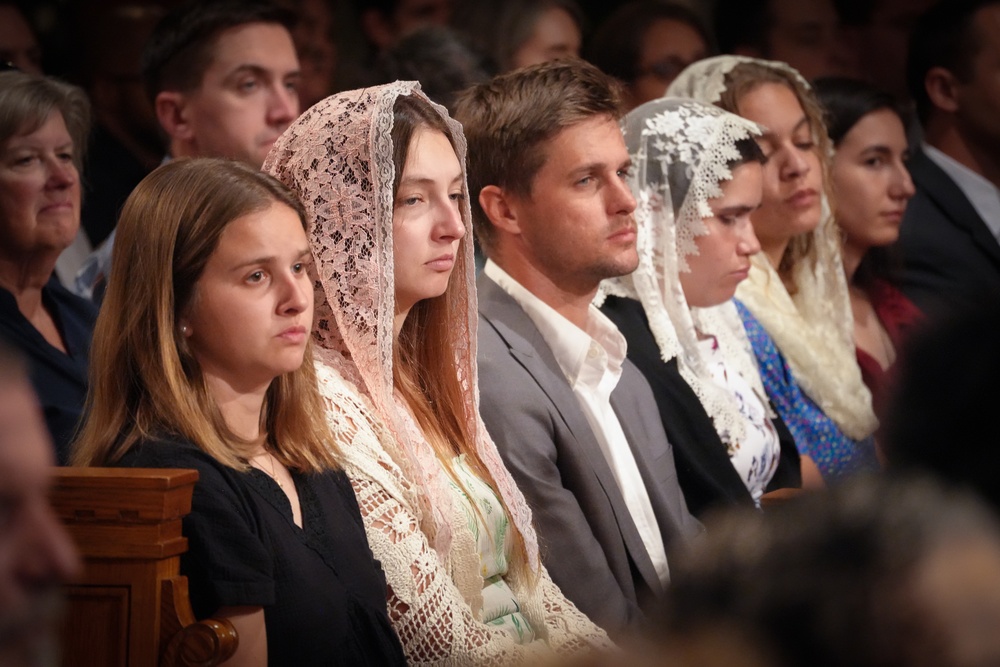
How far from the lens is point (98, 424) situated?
1.95 m

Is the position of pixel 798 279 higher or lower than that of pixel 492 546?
higher

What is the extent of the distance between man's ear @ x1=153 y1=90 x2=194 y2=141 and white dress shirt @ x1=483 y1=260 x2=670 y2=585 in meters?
1.11

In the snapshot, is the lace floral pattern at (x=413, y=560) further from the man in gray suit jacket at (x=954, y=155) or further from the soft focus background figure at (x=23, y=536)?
the man in gray suit jacket at (x=954, y=155)

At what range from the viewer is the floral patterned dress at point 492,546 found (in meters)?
2.45

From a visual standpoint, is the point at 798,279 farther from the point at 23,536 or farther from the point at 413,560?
the point at 23,536

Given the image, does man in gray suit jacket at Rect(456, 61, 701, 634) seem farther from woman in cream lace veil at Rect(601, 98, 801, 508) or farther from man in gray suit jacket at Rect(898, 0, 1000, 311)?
man in gray suit jacket at Rect(898, 0, 1000, 311)

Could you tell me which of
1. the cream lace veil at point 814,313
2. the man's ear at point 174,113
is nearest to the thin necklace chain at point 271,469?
the man's ear at point 174,113

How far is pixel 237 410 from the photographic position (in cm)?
206

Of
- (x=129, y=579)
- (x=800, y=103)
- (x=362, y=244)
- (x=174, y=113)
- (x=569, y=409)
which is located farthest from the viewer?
(x=800, y=103)

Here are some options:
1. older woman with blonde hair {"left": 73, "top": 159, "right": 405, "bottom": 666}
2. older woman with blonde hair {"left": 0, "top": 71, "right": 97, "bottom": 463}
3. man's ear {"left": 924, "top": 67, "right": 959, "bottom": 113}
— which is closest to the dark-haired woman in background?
man's ear {"left": 924, "top": 67, "right": 959, "bottom": 113}

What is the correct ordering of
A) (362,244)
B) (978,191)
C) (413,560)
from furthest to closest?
1. (978,191)
2. (362,244)
3. (413,560)

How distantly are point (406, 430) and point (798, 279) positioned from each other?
6.70 feet

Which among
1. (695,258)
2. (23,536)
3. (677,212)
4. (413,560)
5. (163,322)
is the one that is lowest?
(413,560)

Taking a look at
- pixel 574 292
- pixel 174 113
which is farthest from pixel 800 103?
pixel 174 113
